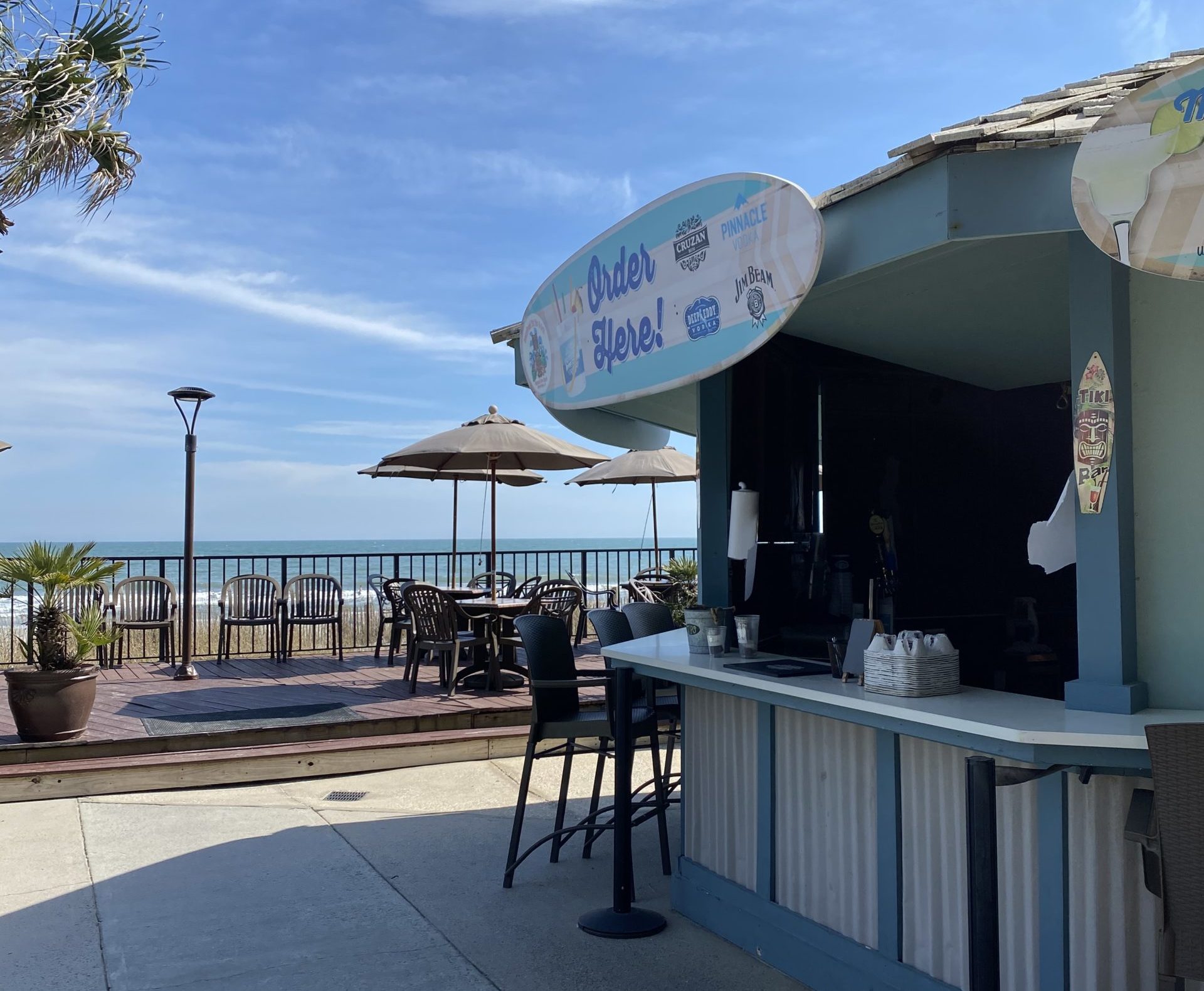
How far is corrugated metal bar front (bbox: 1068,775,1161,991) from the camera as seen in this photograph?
6.84ft

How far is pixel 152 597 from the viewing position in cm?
833

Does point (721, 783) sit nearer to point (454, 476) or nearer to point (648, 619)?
point (648, 619)

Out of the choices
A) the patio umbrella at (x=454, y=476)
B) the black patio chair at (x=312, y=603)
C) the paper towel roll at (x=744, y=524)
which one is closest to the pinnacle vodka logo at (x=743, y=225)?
the paper towel roll at (x=744, y=524)

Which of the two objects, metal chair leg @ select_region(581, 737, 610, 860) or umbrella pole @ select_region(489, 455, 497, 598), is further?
umbrella pole @ select_region(489, 455, 497, 598)

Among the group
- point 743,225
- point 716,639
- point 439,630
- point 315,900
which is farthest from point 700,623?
point 439,630

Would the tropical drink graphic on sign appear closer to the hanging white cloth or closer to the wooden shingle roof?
the wooden shingle roof

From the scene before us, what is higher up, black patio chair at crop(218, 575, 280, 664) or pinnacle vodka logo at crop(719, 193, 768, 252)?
pinnacle vodka logo at crop(719, 193, 768, 252)

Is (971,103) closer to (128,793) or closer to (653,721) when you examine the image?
(653,721)

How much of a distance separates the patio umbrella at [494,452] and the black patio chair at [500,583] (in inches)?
10.4

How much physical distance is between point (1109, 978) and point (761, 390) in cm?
253

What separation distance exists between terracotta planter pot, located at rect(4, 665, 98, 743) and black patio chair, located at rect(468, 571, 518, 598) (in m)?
3.23

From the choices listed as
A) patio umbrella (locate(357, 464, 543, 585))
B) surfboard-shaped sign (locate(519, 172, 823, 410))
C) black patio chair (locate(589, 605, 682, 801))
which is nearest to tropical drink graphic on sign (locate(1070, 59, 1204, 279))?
surfboard-shaped sign (locate(519, 172, 823, 410))

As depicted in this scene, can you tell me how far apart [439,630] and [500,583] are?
13.6 feet

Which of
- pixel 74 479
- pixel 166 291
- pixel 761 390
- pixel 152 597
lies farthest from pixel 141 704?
pixel 74 479
